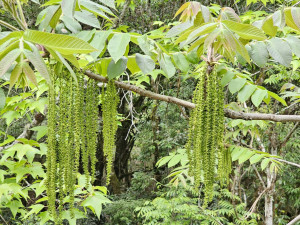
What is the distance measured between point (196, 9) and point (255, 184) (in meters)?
5.90

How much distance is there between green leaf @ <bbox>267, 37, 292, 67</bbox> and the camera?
1348mm

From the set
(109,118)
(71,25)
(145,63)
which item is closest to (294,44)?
(145,63)

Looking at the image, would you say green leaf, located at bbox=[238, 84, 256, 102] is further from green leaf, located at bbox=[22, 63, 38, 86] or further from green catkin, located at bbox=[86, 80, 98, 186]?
green leaf, located at bbox=[22, 63, 38, 86]

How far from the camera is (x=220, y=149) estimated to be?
1380 mm

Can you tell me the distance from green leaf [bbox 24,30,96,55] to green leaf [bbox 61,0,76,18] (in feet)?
0.58

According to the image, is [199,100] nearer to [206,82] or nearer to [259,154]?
[206,82]

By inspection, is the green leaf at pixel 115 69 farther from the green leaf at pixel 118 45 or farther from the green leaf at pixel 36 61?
the green leaf at pixel 36 61

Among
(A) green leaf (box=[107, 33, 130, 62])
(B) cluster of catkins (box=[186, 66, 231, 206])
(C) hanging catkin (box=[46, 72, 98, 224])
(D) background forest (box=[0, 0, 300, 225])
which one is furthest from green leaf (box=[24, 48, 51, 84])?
(B) cluster of catkins (box=[186, 66, 231, 206])

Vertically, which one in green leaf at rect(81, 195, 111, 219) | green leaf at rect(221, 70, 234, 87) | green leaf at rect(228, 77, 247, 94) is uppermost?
green leaf at rect(221, 70, 234, 87)

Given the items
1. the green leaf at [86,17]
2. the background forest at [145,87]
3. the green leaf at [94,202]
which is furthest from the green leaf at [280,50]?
the green leaf at [94,202]

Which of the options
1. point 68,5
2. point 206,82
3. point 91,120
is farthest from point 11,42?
point 206,82

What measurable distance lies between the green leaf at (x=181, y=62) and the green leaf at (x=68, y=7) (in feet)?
2.24

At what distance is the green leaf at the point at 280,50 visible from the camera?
1.35 metres

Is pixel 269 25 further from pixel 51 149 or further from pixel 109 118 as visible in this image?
pixel 51 149
